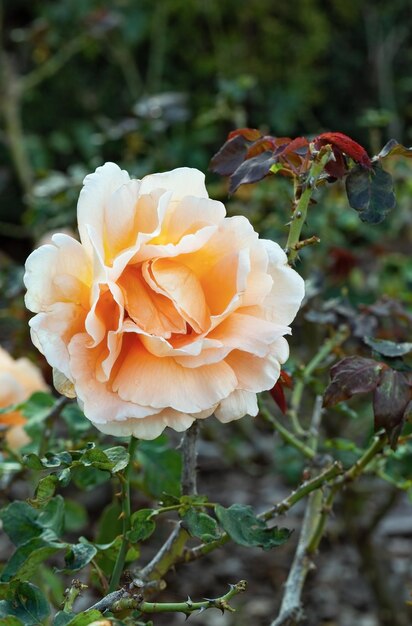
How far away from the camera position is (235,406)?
79 cm

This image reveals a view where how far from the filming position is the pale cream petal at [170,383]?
2.48 feet

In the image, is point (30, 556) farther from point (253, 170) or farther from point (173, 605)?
point (253, 170)

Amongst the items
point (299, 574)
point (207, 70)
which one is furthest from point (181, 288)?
point (207, 70)

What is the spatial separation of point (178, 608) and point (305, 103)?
446cm

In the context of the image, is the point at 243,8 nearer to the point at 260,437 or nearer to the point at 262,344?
the point at 260,437

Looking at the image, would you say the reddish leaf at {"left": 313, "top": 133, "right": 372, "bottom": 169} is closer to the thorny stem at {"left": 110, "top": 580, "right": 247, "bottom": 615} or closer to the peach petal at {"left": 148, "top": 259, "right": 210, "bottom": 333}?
the peach petal at {"left": 148, "top": 259, "right": 210, "bottom": 333}

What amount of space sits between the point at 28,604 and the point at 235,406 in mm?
252

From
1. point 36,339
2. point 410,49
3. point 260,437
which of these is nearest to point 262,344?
point 36,339

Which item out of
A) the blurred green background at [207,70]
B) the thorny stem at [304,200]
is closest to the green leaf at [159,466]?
the thorny stem at [304,200]

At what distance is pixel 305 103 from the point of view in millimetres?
4996

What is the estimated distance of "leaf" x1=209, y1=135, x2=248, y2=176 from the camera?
994 mm

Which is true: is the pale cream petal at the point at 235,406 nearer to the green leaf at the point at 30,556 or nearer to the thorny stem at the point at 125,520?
the thorny stem at the point at 125,520

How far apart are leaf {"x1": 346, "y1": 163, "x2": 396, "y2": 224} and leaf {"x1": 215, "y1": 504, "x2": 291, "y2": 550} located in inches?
11.9

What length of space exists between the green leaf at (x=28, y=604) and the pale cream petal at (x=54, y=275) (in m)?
0.25
